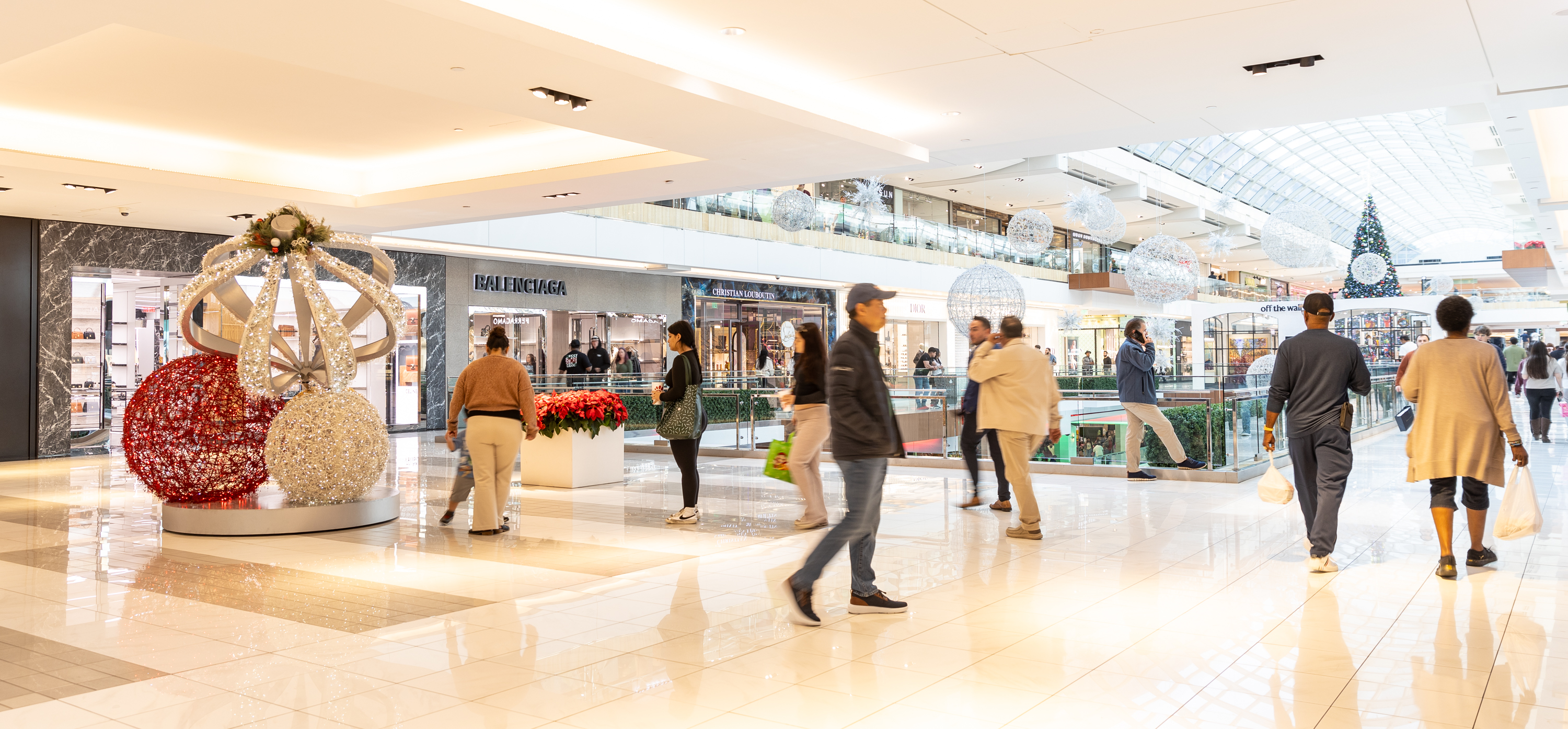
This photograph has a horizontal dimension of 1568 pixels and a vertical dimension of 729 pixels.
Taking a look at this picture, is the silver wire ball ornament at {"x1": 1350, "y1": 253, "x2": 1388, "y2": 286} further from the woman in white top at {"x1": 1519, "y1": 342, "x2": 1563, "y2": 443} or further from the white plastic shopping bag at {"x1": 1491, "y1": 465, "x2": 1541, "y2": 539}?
the white plastic shopping bag at {"x1": 1491, "y1": 465, "x2": 1541, "y2": 539}

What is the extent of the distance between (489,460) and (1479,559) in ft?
21.3

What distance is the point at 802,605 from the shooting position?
4.80m

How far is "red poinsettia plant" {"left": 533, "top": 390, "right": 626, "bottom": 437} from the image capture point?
34.1 feet

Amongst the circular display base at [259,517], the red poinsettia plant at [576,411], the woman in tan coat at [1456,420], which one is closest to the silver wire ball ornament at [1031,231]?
the red poinsettia plant at [576,411]

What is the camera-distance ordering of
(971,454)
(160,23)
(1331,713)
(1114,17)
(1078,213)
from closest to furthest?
(1331,713), (160,23), (1114,17), (971,454), (1078,213)

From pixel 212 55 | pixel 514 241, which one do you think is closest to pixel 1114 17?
pixel 212 55

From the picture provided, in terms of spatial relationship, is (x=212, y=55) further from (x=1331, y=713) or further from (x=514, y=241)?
(x=514, y=241)

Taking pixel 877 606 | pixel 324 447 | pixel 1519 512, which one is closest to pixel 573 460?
pixel 324 447

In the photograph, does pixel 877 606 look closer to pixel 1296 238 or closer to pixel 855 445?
pixel 855 445

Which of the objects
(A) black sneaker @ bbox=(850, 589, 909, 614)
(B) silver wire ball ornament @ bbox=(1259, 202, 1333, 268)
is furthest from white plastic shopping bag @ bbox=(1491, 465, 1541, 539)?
(B) silver wire ball ornament @ bbox=(1259, 202, 1333, 268)

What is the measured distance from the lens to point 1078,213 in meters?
16.7

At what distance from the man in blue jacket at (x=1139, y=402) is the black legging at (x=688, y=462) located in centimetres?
451

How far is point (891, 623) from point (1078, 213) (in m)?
13.1

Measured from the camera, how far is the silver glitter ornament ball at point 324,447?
762 centimetres
